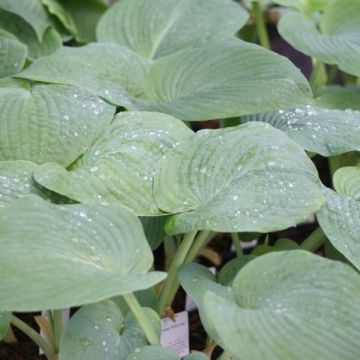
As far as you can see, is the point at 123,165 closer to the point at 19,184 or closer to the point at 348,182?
the point at 19,184

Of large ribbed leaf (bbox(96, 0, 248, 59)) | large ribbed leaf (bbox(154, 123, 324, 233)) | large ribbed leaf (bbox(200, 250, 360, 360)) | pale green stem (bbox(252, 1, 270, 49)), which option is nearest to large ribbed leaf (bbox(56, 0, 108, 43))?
large ribbed leaf (bbox(96, 0, 248, 59))

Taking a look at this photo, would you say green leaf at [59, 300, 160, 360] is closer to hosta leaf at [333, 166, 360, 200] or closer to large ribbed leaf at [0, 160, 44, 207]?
large ribbed leaf at [0, 160, 44, 207]

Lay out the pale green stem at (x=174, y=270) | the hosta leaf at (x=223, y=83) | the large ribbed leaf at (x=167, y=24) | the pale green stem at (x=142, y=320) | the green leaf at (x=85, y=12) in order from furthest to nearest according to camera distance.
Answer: the green leaf at (x=85, y=12), the large ribbed leaf at (x=167, y=24), the hosta leaf at (x=223, y=83), the pale green stem at (x=174, y=270), the pale green stem at (x=142, y=320)

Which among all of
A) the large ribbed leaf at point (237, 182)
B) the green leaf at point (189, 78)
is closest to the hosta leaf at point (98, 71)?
the green leaf at point (189, 78)

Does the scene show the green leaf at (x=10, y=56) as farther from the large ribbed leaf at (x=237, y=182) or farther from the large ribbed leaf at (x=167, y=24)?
the large ribbed leaf at (x=237, y=182)

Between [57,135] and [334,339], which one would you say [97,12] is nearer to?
[57,135]

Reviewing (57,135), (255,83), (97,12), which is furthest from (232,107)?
(97,12)

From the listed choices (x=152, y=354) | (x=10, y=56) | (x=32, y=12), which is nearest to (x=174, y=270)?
(x=152, y=354)
